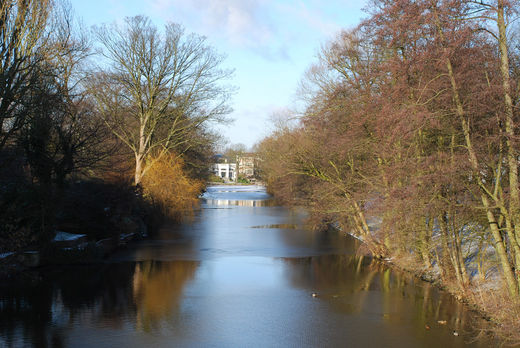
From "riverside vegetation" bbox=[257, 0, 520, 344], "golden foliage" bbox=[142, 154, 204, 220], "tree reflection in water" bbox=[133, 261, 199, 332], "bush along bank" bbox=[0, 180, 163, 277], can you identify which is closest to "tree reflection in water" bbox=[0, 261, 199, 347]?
"tree reflection in water" bbox=[133, 261, 199, 332]

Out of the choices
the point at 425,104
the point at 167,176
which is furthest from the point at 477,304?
the point at 167,176

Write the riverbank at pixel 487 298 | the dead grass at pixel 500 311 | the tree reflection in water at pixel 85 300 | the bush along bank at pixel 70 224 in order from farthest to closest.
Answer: the bush along bank at pixel 70 224, the tree reflection in water at pixel 85 300, the riverbank at pixel 487 298, the dead grass at pixel 500 311

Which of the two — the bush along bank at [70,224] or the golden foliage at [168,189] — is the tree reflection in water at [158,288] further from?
the golden foliage at [168,189]

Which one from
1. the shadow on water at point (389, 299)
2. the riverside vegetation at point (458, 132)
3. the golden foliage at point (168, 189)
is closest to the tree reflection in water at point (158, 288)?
the shadow on water at point (389, 299)

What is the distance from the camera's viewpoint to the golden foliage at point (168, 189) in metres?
28.6

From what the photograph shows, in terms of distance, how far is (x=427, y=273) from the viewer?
15703 millimetres

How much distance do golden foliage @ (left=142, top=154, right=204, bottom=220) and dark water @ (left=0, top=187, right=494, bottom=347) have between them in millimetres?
8028

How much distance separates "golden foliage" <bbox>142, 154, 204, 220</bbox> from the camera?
28.6 meters

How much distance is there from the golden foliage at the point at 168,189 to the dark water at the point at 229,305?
8.03 meters

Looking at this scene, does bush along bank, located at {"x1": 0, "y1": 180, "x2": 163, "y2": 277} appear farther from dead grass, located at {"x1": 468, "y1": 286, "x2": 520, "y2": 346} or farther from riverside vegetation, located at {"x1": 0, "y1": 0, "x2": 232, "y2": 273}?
dead grass, located at {"x1": 468, "y1": 286, "x2": 520, "y2": 346}

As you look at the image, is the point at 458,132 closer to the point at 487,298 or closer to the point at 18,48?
the point at 487,298

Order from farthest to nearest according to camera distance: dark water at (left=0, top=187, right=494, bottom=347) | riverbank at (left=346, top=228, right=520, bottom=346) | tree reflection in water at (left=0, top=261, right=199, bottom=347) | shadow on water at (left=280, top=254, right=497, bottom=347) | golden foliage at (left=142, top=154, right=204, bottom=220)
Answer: golden foliage at (left=142, top=154, right=204, bottom=220), shadow on water at (left=280, top=254, right=497, bottom=347), tree reflection in water at (left=0, top=261, right=199, bottom=347), dark water at (left=0, top=187, right=494, bottom=347), riverbank at (left=346, top=228, right=520, bottom=346)

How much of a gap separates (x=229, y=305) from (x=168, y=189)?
17133mm

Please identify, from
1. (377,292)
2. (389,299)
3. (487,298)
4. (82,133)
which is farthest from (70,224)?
(487,298)
